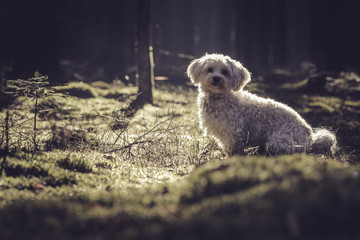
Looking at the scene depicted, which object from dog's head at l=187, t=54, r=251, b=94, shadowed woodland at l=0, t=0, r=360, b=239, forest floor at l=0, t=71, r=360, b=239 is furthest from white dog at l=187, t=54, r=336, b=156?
forest floor at l=0, t=71, r=360, b=239

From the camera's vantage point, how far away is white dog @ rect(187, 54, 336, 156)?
588 cm

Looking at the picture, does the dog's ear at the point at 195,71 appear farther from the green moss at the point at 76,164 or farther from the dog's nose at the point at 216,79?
the green moss at the point at 76,164

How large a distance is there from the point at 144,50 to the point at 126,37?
2008 centimetres

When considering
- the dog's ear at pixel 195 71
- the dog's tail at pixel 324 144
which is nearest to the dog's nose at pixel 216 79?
the dog's ear at pixel 195 71

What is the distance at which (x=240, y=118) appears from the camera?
5969 millimetres

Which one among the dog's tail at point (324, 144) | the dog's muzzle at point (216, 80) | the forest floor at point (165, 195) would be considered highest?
the dog's muzzle at point (216, 80)

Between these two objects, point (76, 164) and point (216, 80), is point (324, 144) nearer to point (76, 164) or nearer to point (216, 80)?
point (216, 80)

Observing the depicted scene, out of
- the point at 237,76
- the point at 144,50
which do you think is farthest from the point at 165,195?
the point at 144,50

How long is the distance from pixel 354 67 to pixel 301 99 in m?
8.80

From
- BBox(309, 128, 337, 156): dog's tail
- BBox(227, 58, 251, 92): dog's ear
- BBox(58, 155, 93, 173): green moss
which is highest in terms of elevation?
BBox(227, 58, 251, 92): dog's ear

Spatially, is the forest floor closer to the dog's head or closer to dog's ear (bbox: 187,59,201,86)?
the dog's head

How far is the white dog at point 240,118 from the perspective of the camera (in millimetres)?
5879

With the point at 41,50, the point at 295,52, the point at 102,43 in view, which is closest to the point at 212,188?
the point at 41,50

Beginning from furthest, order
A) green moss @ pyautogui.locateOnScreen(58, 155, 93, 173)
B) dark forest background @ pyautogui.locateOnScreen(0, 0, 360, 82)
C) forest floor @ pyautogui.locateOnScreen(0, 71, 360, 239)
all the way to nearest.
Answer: dark forest background @ pyautogui.locateOnScreen(0, 0, 360, 82) → green moss @ pyautogui.locateOnScreen(58, 155, 93, 173) → forest floor @ pyautogui.locateOnScreen(0, 71, 360, 239)
